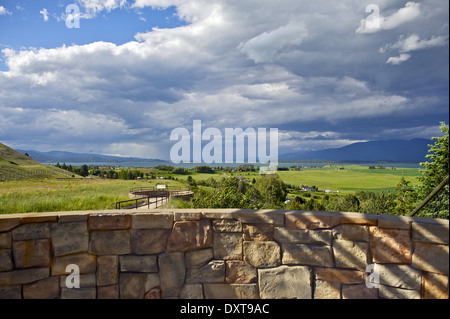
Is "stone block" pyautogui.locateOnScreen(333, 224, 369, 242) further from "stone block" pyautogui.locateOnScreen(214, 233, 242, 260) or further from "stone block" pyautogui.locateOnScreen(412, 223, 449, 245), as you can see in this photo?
"stone block" pyautogui.locateOnScreen(214, 233, 242, 260)

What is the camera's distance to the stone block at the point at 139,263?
3.06 m

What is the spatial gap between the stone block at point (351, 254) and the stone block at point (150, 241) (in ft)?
6.04

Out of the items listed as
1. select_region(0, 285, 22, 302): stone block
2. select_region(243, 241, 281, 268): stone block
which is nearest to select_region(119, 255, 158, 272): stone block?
select_region(243, 241, 281, 268): stone block

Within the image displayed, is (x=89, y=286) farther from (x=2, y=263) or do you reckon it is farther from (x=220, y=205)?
(x=220, y=205)

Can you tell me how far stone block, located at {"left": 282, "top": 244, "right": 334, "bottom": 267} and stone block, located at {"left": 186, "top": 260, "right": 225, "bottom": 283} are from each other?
71 cm

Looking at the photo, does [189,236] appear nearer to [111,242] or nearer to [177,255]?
[177,255]

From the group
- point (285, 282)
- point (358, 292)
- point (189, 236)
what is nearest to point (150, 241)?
point (189, 236)

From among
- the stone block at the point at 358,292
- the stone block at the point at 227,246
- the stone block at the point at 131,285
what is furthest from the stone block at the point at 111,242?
the stone block at the point at 358,292

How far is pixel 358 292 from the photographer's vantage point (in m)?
2.81

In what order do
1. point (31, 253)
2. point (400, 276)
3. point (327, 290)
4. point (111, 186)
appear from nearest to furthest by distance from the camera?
point (400, 276) < point (327, 290) < point (31, 253) < point (111, 186)

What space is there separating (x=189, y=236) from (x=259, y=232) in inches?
30.9

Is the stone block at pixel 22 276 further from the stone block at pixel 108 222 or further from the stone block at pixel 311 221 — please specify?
the stone block at pixel 311 221

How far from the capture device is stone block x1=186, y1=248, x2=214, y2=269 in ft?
10.1
